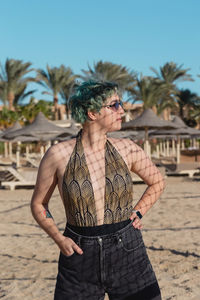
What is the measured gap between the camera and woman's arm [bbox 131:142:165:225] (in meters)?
2.03

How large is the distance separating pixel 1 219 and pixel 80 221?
6999 millimetres

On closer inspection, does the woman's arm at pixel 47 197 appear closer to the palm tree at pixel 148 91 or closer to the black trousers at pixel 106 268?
the black trousers at pixel 106 268

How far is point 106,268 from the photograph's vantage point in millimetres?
1915

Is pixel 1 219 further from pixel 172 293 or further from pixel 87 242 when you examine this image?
pixel 87 242

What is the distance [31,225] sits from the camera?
307 inches

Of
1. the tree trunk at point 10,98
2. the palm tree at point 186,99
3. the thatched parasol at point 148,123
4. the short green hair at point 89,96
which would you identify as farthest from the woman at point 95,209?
the palm tree at point 186,99

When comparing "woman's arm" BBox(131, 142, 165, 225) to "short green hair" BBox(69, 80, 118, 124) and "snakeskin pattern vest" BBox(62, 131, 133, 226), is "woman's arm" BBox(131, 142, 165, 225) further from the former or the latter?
"short green hair" BBox(69, 80, 118, 124)

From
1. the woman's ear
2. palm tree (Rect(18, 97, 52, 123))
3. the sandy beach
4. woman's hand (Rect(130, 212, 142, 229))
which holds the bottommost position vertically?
the sandy beach

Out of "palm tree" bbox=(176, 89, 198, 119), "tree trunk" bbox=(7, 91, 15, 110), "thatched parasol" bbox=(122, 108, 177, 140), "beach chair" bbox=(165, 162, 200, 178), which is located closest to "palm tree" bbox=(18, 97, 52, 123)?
"tree trunk" bbox=(7, 91, 15, 110)

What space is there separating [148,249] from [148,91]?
29660 millimetres

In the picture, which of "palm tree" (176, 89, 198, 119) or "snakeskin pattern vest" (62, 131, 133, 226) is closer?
"snakeskin pattern vest" (62, 131, 133, 226)

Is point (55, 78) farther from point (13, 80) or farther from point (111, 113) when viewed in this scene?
point (111, 113)

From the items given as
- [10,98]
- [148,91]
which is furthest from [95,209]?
[10,98]

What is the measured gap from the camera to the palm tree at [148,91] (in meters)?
34.6
